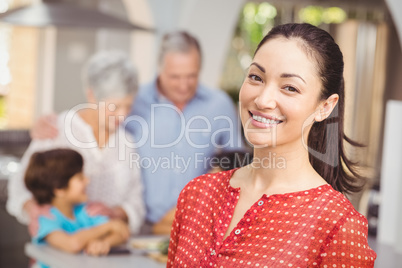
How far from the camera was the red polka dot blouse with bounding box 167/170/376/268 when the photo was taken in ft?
3.11

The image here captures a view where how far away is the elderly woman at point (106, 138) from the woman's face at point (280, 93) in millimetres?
1659

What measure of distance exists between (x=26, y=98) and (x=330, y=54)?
22.5ft

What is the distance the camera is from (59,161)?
239cm

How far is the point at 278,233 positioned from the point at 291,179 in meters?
0.09

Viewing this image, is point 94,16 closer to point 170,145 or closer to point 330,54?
point 170,145

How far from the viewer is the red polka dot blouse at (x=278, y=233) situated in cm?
95

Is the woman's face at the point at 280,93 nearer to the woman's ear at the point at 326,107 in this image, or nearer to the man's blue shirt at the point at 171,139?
the woman's ear at the point at 326,107

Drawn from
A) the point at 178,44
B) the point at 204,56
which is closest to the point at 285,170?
the point at 178,44

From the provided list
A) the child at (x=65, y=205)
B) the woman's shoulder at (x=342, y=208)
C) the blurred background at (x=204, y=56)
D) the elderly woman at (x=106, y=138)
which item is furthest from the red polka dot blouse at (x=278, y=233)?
the elderly woman at (x=106, y=138)

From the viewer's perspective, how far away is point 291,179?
1.03 metres

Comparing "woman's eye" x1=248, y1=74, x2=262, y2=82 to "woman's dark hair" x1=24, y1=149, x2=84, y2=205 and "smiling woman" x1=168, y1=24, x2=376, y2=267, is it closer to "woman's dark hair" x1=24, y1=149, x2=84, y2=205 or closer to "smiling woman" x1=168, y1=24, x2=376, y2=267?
"smiling woman" x1=168, y1=24, x2=376, y2=267

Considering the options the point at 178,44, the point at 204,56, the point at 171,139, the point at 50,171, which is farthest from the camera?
the point at 204,56

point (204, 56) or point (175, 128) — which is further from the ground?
point (204, 56)

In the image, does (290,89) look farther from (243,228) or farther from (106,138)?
(106,138)
